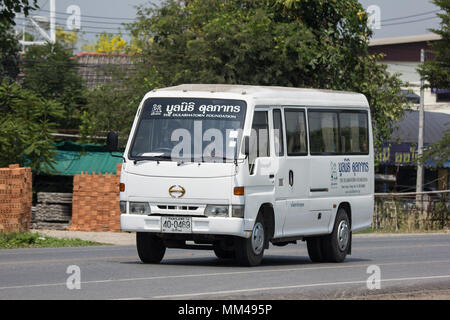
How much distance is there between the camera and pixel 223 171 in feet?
49.8

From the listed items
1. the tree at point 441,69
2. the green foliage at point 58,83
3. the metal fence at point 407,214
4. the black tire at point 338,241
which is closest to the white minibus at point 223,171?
the black tire at point 338,241

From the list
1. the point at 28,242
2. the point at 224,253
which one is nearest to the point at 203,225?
the point at 224,253

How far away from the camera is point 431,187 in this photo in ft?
191

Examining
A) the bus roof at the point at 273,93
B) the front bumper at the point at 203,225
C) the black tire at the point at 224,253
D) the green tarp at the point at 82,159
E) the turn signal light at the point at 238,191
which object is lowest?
the black tire at the point at 224,253

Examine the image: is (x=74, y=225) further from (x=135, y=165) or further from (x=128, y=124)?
(x=135, y=165)

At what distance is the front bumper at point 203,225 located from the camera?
14984mm

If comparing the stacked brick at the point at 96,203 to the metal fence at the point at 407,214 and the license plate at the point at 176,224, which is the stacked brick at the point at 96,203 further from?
the license plate at the point at 176,224

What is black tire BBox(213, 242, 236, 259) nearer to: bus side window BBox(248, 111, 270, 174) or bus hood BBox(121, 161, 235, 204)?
bus hood BBox(121, 161, 235, 204)

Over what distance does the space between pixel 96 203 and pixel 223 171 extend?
641 inches

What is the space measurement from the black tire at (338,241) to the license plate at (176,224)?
3.83m

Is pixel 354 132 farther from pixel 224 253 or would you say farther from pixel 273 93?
pixel 224 253

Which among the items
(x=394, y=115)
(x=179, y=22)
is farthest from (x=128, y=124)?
(x=394, y=115)

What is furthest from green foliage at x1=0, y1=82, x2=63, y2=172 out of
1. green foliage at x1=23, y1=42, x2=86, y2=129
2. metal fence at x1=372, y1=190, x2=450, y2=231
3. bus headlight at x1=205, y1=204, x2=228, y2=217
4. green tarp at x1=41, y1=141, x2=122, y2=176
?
bus headlight at x1=205, y1=204, x2=228, y2=217

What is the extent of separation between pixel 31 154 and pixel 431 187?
2949 centimetres
